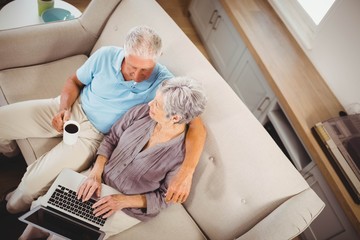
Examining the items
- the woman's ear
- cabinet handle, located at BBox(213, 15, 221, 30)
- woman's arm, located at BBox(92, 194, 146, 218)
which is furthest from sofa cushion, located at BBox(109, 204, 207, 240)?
cabinet handle, located at BBox(213, 15, 221, 30)

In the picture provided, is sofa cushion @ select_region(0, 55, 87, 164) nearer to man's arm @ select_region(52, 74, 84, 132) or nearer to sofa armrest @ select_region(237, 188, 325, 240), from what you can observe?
man's arm @ select_region(52, 74, 84, 132)

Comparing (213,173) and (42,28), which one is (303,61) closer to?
(213,173)

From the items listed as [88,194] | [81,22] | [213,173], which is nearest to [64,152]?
[88,194]

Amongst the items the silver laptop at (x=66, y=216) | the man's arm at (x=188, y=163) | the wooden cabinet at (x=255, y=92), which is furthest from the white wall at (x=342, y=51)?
the silver laptop at (x=66, y=216)

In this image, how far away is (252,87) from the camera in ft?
7.79

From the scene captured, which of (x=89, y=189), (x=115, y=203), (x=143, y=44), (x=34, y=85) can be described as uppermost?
(x=34, y=85)

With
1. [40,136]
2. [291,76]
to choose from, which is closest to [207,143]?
[40,136]

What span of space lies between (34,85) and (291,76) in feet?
5.49

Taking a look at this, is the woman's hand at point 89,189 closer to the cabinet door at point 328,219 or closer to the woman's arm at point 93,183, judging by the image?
the woman's arm at point 93,183

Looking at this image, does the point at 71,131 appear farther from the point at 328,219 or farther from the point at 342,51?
the point at 342,51

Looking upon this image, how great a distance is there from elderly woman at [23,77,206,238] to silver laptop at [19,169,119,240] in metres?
0.04

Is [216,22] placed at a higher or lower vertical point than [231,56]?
higher

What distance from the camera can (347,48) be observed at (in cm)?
195

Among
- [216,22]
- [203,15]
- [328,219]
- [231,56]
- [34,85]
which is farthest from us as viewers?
[203,15]
